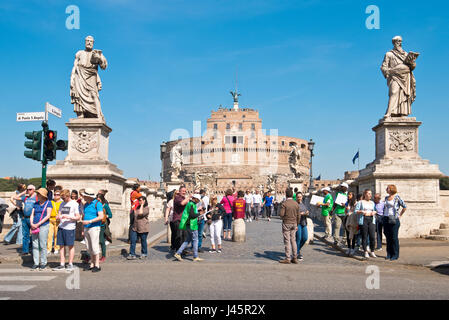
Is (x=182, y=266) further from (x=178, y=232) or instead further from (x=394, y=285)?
(x=394, y=285)

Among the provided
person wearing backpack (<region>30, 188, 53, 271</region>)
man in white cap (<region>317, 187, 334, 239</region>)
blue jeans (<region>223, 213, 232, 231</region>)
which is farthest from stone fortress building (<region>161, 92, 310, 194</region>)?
person wearing backpack (<region>30, 188, 53, 271</region>)

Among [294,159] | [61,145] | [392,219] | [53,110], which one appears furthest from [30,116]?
[294,159]

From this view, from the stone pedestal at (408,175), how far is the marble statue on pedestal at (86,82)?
8403mm

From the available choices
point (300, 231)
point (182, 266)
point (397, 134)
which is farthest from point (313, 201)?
point (182, 266)

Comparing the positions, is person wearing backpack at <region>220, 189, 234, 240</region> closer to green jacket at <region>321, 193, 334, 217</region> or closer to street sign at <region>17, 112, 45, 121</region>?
green jacket at <region>321, 193, 334, 217</region>

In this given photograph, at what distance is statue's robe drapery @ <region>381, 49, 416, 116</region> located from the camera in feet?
44.2

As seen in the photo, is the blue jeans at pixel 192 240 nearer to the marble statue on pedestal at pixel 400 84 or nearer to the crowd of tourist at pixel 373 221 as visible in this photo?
the crowd of tourist at pixel 373 221

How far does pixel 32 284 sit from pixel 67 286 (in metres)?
0.61

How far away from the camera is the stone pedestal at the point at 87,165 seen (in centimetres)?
1267

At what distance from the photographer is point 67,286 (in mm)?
6910

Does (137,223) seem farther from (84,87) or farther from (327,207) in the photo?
(327,207)

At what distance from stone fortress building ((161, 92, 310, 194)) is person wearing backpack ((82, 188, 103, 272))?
8855 cm

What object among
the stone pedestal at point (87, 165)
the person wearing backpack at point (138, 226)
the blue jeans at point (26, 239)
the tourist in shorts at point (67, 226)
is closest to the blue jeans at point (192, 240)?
the person wearing backpack at point (138, 226)
